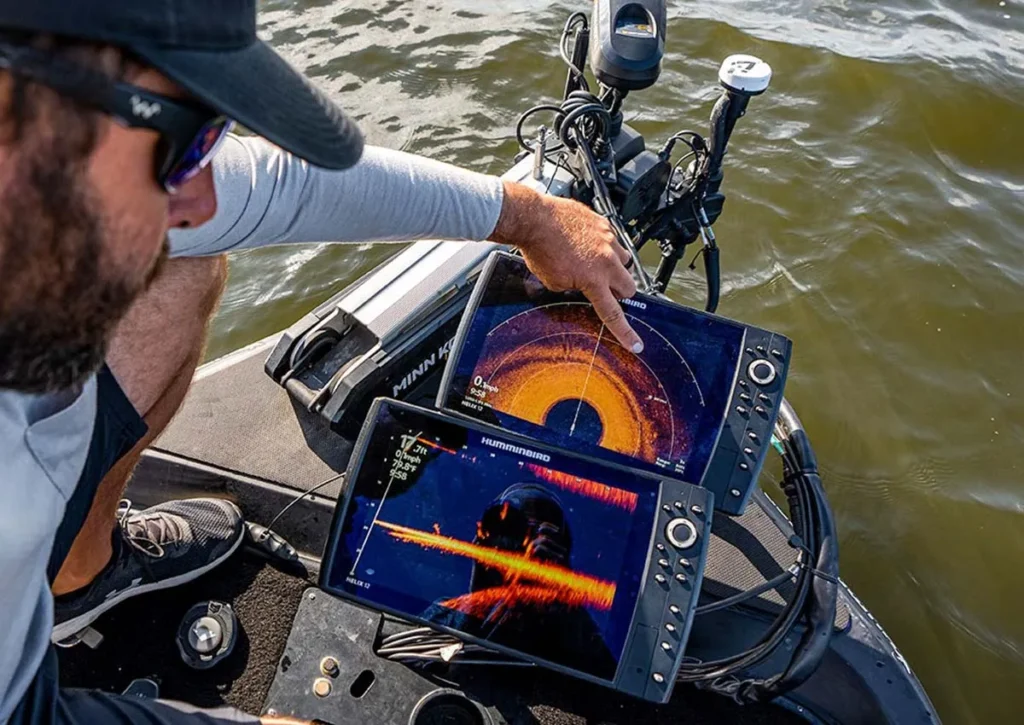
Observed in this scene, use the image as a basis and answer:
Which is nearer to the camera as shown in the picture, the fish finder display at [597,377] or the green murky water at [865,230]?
the fish finder display at [597,377]

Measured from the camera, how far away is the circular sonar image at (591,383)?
1.65 metres

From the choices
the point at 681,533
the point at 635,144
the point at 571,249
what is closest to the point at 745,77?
the point at 635,144

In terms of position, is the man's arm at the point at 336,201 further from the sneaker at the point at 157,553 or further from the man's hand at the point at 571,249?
the sneaker at the point at 157,553

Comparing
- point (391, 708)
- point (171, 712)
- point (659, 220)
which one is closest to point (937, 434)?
point (659, 220)

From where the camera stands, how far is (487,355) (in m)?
1.70

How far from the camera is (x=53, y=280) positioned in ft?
2.92

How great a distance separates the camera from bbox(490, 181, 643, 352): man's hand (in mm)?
1678

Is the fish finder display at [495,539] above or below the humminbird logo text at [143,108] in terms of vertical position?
below

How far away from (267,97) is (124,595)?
1421mm

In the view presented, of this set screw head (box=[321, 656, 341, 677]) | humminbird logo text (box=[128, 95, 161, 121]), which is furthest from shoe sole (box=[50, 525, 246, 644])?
humminbird logo text (box=[128, 95, 161, 121])

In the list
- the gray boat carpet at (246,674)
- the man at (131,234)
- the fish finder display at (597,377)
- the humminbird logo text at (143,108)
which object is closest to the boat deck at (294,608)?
the gray boat carpet at (246,674)

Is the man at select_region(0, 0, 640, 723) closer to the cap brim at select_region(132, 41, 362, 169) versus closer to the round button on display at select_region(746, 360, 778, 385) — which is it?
the cap brim at select_region(132, 41, 362, 169)

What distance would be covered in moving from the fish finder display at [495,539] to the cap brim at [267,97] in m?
0.66

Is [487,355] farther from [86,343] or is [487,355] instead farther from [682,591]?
[86,343]
